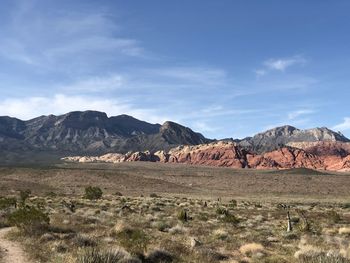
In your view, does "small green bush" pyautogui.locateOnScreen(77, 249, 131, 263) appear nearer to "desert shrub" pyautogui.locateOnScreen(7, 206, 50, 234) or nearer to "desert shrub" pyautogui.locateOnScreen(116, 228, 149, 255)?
"desert shrub" pyautogui.locateOnScreen(116, 228, 149, 255)

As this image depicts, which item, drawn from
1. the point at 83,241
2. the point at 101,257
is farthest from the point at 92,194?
the point at 101,257

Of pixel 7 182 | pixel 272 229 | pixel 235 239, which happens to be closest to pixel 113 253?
pixel 235 239

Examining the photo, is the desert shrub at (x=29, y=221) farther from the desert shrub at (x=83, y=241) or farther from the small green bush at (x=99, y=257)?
the small green bush at (x=99, y=257)

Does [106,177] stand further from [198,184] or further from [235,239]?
[235,239]

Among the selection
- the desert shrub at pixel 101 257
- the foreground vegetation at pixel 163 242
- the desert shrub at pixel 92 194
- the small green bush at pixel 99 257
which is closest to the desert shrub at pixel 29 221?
the foreground vegetation at pixel 163 242

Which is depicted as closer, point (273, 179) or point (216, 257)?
point (216, 257)

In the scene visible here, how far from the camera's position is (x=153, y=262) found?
15.7 metres

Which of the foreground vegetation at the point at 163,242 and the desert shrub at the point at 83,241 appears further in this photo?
the desert shrub at the point at 83,241

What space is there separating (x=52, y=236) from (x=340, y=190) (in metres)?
84.4

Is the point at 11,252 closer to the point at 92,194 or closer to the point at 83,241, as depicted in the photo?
the point at 83,241

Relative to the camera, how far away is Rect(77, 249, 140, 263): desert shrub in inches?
486

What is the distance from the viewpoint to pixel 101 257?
12906 millimetres

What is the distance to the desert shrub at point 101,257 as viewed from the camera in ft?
40.5

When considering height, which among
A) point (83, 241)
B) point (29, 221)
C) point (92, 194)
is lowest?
point (92, 194)
